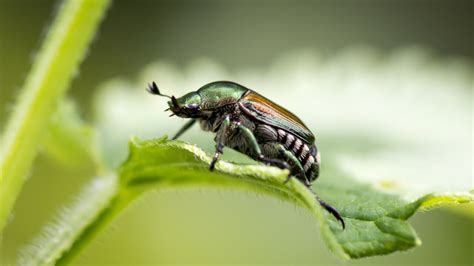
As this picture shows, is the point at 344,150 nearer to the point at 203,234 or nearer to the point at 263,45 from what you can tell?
the point at 203,234

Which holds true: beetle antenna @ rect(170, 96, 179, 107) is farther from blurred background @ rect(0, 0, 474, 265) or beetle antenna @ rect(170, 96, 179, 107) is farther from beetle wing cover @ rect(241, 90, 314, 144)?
blurred background @ rect(0, 0, 474, 265)

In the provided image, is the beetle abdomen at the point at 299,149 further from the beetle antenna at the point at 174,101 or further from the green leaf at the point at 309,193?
the beetle antenna at the point at 174,101

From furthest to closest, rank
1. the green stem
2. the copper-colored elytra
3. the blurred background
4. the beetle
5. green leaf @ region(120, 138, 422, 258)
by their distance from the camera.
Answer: the blurred background
the copper-colored elytra
the beetle
the green stem
green leaf @ region(120, 138, 422, 258)

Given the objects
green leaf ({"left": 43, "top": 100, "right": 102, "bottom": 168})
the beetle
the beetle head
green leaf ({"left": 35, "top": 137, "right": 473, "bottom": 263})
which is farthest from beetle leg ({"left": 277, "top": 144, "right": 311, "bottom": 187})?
green leaf ({"left": 43, "top": 100, "right": 102, "bottom": 168})

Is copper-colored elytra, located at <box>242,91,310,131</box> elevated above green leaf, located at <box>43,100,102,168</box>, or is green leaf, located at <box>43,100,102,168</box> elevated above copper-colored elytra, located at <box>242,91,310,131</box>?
copper-colored elytra, located at <box>242,91,310,131</box>

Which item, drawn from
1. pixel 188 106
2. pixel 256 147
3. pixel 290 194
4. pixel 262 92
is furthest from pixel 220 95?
pixel 262 92

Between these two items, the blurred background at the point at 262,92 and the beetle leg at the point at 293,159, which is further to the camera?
the blurred background at the point at 262,92

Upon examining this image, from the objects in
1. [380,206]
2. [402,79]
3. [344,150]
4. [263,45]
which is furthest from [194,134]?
[263,45]

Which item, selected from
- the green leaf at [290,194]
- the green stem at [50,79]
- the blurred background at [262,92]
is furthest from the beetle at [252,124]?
the green stem at [50,79]
